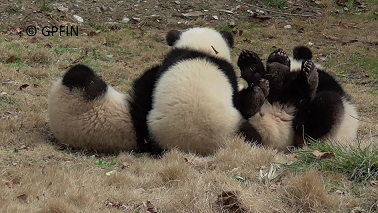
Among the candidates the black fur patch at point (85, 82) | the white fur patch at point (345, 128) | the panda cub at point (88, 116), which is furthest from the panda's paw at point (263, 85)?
the black fur patch at point (85, 82)

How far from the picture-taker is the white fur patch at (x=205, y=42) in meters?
5.36

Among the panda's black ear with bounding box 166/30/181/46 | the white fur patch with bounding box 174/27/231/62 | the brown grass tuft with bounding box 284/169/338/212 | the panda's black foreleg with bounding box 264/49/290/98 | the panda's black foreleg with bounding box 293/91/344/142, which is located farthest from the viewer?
the panda's black ear with bounding box 166/30/181/46

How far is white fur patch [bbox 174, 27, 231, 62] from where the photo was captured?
5.36 m

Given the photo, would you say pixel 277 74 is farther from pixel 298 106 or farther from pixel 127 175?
pixel 127 175

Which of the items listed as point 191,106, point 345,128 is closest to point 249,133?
point 191,106

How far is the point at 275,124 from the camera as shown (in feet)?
17.2

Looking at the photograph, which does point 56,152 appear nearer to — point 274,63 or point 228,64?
point 228,64

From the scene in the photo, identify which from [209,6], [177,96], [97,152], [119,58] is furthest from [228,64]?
[209,6]

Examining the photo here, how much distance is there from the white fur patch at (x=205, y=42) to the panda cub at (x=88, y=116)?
1.02 meters

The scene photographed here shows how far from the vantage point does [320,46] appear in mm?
10273

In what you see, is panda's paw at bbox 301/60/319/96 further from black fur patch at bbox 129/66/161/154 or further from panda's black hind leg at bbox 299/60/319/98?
black fur patch at bbox 129/66/161/154

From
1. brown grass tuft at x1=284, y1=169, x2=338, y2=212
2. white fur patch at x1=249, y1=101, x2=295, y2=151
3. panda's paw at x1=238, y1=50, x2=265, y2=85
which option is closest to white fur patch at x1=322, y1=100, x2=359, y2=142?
white fur patch at x1=249, y1=101, x2=295, y2=151

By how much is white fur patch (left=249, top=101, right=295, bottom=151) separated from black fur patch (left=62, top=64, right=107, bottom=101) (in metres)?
1.69

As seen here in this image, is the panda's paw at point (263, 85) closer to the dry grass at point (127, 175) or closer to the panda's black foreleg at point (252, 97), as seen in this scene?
the panda's black foreleg at point (252, 97)
